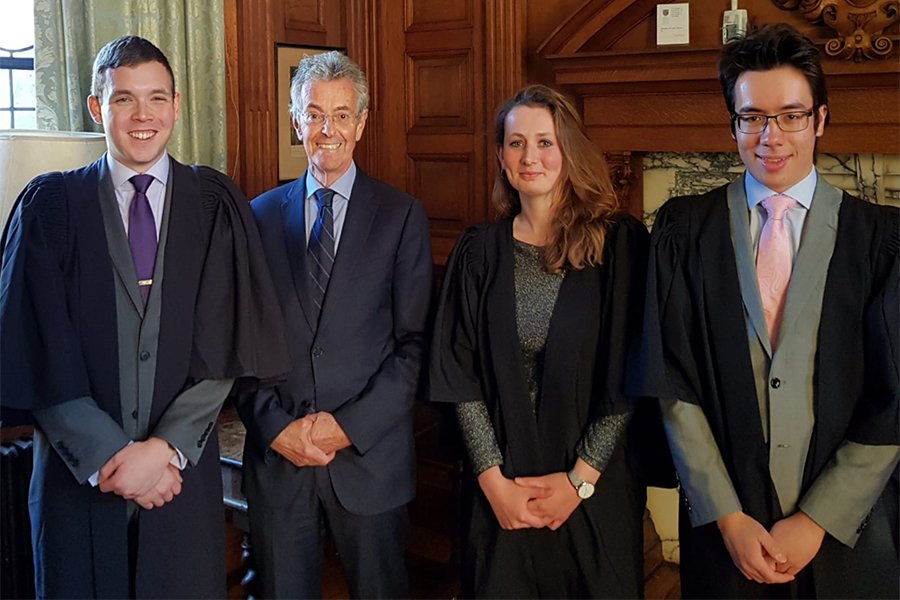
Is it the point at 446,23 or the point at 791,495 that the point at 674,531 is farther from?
the point at 446,23

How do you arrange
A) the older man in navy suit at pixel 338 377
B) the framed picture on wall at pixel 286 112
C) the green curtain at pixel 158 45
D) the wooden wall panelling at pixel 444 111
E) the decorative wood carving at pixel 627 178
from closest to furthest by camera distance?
the older man in navy suit at pixel 338 377 → the green curtain at pixel 158 45 → the decorative wood carving at pixel 627 178 → the framed picture on wall at pixel 286 112 → the wooden wall panelling at pixel 444 111

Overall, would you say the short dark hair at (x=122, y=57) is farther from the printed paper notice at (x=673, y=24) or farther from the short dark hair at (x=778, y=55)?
the printed paper notice at (x=673, y=24)

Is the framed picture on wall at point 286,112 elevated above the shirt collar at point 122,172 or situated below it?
above

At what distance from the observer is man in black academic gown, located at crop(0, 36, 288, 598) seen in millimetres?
1693

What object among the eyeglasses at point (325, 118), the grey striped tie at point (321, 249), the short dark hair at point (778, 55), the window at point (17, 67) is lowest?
the grey striped tie at point (321, 249)

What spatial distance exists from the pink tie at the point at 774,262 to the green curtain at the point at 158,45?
6.53 ft

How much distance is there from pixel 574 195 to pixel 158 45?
1664mm

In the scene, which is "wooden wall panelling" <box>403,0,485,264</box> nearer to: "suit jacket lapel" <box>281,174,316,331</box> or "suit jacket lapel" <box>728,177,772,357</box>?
"suit jacket lapel" <box>281,174,316,331</box>

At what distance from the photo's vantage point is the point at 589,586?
5.95 ft

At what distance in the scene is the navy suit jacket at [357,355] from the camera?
1945 mm

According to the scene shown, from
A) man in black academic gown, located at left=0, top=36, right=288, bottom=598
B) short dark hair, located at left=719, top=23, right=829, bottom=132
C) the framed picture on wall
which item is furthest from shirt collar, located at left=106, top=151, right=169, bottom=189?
the framed picture on wall

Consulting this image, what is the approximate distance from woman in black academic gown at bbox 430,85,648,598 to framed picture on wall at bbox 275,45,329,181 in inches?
60.3

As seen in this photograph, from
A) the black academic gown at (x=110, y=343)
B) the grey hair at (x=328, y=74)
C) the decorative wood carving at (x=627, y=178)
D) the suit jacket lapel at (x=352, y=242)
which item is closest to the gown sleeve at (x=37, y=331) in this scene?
the black academic gown at (x=110, y=343)

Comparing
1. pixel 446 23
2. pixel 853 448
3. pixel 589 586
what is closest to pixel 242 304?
pixel 589 586
